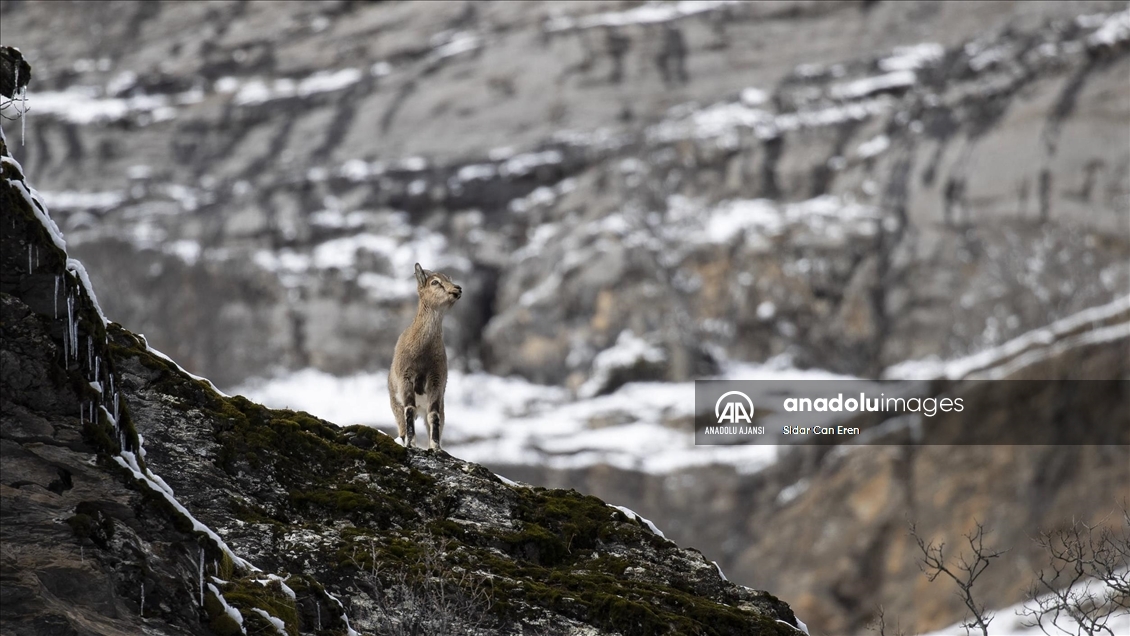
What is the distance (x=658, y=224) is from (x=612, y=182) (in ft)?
21.6

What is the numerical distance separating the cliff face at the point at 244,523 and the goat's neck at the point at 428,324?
1.53m

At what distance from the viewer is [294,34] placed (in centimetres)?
13412

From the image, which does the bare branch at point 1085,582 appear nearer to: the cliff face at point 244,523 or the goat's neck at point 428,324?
the cliff face at point 244,523

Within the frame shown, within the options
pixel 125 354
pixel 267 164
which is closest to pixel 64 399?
pixel 125 354

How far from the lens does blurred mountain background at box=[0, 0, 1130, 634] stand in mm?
82188

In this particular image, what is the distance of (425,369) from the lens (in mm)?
15719

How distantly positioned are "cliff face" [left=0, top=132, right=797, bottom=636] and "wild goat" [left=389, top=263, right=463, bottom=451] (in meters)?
1.02

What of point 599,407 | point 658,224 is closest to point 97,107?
point 658,224

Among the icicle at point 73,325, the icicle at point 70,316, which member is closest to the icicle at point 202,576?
the icicle at point 73,325

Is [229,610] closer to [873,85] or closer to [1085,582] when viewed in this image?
[1085,582]

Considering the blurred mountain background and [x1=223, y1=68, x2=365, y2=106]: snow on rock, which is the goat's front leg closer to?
the blurred mountain background

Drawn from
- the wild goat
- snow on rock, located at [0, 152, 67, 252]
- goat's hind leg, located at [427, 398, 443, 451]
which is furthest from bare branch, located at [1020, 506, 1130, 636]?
snow on rock, located at [0, 152, 67, 252]

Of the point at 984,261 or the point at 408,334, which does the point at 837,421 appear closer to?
the point at 984,261

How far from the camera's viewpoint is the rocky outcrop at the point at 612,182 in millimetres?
96062
